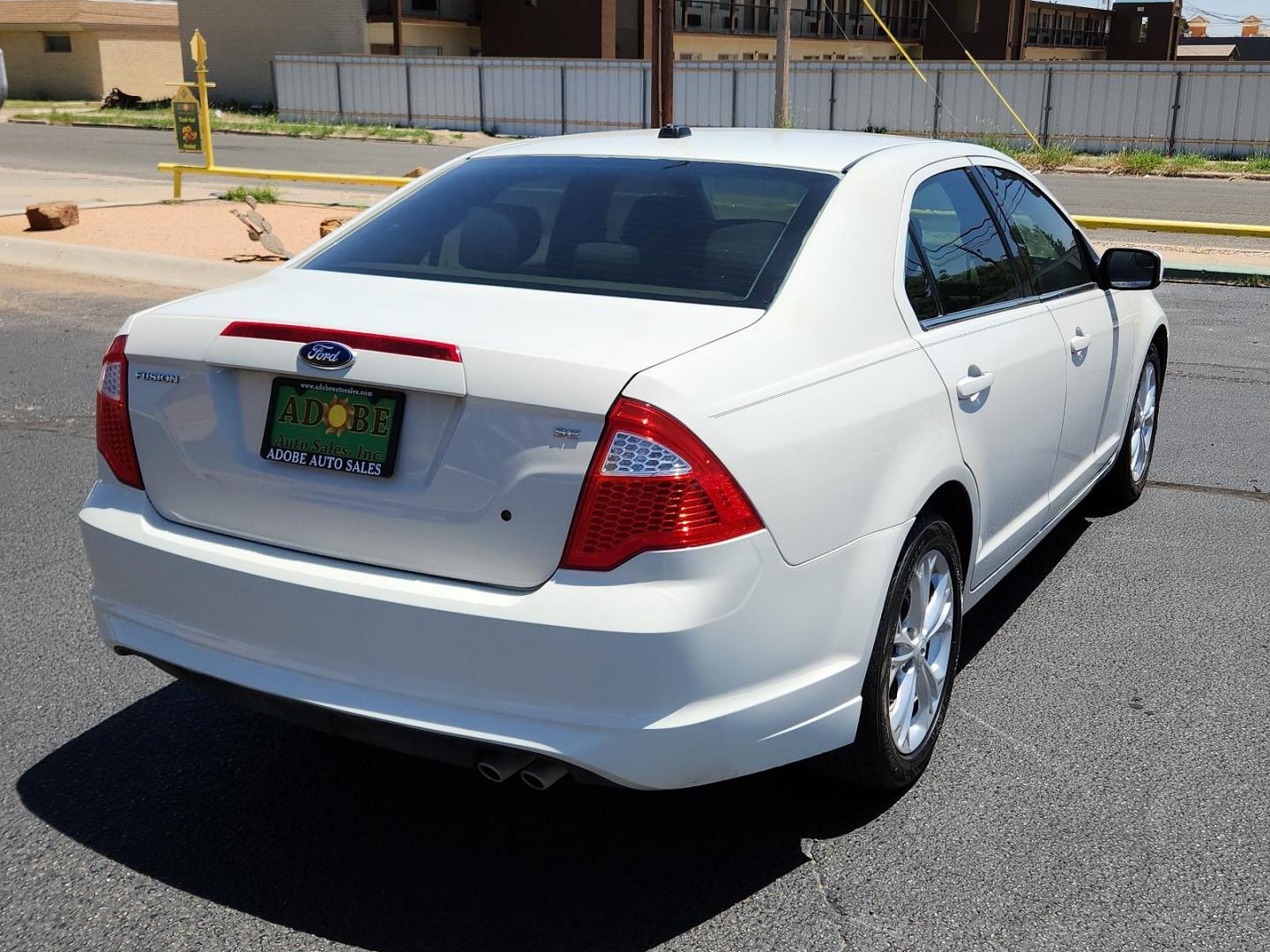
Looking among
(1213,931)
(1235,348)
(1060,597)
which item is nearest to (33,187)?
(1235,348)

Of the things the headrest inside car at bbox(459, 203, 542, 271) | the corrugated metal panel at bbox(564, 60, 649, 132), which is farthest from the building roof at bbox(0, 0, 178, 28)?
the headrest inside car at bbox(459, 203, 542, 271)

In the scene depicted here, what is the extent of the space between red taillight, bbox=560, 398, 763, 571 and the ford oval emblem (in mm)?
623

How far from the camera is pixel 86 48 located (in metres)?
52.3

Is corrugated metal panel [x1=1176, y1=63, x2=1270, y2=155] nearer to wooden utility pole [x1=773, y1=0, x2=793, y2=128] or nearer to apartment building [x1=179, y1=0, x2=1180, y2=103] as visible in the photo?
wooden utility pole [x1=773, y1=0, x2=793, y2=128]

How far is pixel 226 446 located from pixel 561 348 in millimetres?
854

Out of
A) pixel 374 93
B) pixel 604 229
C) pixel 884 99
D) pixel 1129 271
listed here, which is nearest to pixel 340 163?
pixel 884 99

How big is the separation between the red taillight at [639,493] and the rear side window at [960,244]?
147cm

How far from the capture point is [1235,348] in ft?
33.7

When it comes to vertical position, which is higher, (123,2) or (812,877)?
(123,2)

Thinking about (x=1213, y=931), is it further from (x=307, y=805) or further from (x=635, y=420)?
(x=307, y=805)

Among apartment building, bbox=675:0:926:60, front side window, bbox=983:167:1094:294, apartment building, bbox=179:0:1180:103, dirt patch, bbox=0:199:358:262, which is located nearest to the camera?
front side window, bbox=983:167:1094:294

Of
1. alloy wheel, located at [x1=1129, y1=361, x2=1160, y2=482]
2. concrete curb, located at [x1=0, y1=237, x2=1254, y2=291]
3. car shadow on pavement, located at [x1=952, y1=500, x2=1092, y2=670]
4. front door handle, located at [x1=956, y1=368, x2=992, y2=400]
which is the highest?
front door handle, located at [x1=956, y1=368, x2=992, y2=400]

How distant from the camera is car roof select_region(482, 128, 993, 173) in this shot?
4.05m

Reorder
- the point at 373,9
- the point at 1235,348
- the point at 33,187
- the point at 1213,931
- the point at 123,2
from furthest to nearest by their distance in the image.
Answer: the point at 123,2, the point at 373,9, the point at 33,187, the point at 1235,348, the point at 1213,931
